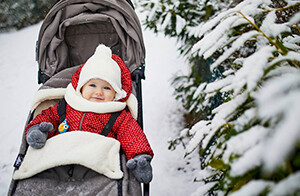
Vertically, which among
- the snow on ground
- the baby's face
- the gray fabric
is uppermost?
the baby's face

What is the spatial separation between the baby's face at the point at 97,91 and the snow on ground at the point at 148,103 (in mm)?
1095

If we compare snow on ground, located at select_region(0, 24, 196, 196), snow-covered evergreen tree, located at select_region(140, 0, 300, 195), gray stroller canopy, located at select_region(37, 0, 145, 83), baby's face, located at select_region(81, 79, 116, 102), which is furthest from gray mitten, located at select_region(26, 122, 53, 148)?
snow on ground, located at select_region(0, 24, 196, 196)

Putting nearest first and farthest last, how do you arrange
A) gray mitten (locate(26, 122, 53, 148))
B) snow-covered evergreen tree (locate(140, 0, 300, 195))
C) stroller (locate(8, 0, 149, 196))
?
1. snow-covered evergreen tree (locate(140, 0, 300, 195))
2. gray mitten (locate(26, 122, 53, 148))
3. stroller (locate(8, 0, 149, 196))

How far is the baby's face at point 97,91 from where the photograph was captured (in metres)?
1.69

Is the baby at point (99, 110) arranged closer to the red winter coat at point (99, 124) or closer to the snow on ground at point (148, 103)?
the red winter coat at point (99, 124)

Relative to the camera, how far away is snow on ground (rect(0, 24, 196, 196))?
225cm

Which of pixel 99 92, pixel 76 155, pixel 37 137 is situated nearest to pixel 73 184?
pixel 76 155

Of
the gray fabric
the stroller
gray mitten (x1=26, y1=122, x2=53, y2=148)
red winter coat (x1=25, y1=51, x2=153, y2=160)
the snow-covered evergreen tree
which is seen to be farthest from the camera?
the stroller

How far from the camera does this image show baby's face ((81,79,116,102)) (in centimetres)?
169

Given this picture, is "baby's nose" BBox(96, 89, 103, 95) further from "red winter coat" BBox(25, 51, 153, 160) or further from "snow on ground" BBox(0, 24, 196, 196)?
"snow on ground" BBox(0, 24, 196, 196)

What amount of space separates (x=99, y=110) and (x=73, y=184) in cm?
55

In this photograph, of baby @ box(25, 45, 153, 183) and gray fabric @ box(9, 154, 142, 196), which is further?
baby @ box(25, 45, 153, 183)

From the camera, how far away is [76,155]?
126 cm

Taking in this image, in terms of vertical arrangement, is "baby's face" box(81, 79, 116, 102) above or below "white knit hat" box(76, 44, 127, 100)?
below
